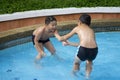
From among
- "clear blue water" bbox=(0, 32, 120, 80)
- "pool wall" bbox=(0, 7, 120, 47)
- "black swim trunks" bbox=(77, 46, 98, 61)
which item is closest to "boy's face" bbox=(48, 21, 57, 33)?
"black swim trunks" bbox=(77, 46, 98, 61)

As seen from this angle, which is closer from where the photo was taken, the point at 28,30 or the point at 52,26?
the point at 52,26

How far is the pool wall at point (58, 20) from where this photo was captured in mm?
8673

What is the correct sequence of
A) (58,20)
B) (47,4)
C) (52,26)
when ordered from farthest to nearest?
(47,4) < (58,20) < (52,26)

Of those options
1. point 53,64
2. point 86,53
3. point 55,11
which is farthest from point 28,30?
point 86,53

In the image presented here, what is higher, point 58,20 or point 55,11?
point 55,11

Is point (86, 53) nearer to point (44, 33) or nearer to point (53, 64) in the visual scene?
point (44, 33)

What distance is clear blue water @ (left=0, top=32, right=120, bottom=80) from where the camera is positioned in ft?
23.7

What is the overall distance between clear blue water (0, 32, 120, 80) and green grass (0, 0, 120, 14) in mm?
1352

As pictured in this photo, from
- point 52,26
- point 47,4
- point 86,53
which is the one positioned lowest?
point 86,53

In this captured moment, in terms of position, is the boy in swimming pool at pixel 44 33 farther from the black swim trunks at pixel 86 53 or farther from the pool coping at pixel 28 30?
the pool coping at pixel 28 30

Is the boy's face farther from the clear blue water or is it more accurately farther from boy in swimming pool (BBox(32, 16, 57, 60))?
the clear blue water

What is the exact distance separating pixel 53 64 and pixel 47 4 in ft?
9.43

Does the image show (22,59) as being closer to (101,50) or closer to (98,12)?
(101,50)

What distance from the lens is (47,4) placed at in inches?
398
